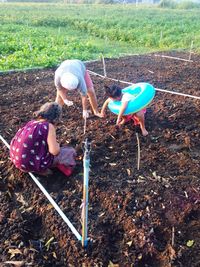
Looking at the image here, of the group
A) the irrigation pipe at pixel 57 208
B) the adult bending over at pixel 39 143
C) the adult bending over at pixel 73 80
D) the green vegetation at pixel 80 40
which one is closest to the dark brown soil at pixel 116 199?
the irrigation pipe at pixel 57 208

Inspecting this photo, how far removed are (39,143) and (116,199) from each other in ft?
3.43

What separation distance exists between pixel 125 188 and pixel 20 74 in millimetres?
5666

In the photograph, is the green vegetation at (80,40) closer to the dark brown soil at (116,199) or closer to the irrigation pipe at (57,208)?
the dark brown soil at (116,199)

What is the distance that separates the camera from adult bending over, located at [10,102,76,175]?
3.80 meters

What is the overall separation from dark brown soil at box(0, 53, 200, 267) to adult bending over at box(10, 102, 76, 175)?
31cm

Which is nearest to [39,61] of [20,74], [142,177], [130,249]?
[20,74]

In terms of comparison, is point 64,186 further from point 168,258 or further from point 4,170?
point 168,258

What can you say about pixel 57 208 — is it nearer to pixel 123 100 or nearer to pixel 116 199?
pixel 116 199

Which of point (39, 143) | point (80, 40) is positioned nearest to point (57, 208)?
point (39, 143)

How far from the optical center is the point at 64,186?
400 centimetres

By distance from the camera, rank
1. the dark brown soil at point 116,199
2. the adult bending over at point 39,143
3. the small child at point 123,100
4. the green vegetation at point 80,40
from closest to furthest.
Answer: the dark brown soil at point 116,199, the adult bending over at point 39,143, the small child at point 123,100, the green vegetation at point 80,40

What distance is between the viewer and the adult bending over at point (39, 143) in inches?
150

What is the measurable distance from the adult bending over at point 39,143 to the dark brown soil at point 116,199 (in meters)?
0.31

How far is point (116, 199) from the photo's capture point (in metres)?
3.67
